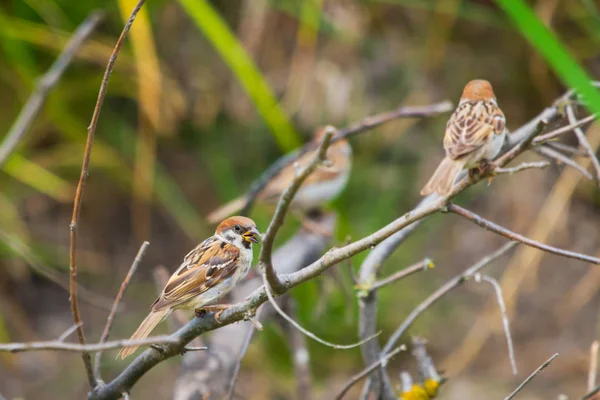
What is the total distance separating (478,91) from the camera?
1.84m

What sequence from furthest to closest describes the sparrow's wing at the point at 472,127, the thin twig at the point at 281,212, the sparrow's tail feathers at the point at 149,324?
the sparrow's wing at the point at 472,127 → the sparrow's tail feathers at the point at 149,324 → the thin twig at the point at 281,212

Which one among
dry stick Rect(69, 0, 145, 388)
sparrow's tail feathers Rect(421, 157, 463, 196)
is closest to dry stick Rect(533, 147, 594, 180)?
sparrow's tail feathers Rect(421, 157, 463, 196)

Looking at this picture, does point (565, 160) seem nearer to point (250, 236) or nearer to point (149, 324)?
point (250, 236)

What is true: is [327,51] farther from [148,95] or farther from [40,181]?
[40,181]

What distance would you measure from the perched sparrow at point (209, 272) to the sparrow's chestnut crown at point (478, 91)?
629 mm

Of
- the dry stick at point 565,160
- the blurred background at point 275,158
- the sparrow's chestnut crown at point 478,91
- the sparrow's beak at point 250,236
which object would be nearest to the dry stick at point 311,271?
the sparrow's beak at point 250,236

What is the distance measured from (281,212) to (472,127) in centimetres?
72

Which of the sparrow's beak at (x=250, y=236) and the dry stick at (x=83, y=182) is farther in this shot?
the sparrow's beak at (x=250, y=236)

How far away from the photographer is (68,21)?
14.4 ft

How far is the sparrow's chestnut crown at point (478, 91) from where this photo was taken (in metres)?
1.83

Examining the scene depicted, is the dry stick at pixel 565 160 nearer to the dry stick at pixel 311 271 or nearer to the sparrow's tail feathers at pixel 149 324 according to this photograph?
the dry stick at pixel 311 271

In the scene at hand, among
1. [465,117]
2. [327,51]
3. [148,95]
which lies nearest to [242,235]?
[465,117]

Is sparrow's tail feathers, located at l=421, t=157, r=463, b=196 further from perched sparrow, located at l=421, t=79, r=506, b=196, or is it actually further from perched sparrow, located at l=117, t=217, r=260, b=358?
perched sparrow, located at l=117, t=217, r=260, b=358

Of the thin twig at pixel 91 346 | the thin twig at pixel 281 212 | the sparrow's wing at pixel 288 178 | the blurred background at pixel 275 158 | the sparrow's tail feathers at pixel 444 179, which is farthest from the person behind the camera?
the blurred background at pixel 275 158
